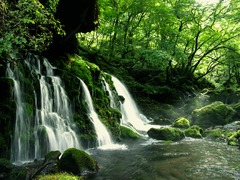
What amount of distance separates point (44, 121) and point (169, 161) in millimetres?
5614

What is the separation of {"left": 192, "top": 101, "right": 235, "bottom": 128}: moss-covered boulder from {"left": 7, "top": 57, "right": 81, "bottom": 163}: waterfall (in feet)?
35.4

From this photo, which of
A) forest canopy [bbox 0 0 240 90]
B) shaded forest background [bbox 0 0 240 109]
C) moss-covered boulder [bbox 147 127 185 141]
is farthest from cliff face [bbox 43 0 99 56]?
moss-covered boulder [bbox 147 127 185 141]

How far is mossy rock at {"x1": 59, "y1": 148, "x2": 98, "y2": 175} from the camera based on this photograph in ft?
26.7

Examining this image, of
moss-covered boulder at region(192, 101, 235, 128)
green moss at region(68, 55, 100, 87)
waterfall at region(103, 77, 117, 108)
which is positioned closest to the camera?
green moss at region(68, 55, 100, 87)

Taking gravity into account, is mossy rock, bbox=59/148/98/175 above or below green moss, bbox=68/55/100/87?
below

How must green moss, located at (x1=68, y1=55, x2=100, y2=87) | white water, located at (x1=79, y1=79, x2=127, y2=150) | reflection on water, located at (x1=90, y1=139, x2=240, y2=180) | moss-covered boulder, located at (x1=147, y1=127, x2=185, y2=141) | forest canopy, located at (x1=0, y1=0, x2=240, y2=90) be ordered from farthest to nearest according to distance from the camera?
forest canopy, located at (x1=0, y1=0, x2=240, y2=90) < green moss, located at (x1=68, y1=55, x2=100, y2=87) < moss-covered boulder, located at (x1=147, y1=127, x2=185, y2=141) < white water, located at (x1=79, y1=79, x2=127, y2=150) < reflection on water, located at (x1=90, y1=139, x2=240, y2=180)

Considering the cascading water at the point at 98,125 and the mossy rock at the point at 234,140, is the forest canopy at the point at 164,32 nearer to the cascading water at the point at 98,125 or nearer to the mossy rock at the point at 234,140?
the cascading water at the point at 98,125

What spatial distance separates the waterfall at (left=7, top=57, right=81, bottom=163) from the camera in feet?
32.5

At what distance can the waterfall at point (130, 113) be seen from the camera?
60.5 feet

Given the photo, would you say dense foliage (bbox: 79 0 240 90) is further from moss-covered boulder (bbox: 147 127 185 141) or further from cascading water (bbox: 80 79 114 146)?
cascading water (bbox: 80 79 114 146)

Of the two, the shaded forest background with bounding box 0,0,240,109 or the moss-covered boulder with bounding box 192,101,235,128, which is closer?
the moss-covered boulder with bounding box 192,101,235,128

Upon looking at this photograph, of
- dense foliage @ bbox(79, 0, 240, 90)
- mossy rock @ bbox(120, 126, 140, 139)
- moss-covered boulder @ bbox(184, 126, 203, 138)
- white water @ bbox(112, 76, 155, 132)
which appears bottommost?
moss-covered boulder @ bbox(184, 126, 203, 138)

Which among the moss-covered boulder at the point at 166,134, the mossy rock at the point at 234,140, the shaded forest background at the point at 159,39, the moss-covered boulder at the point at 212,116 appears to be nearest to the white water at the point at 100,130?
the moss-covered boulder at the point at 166,134

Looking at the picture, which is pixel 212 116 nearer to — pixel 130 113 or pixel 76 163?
pixel 130 113
